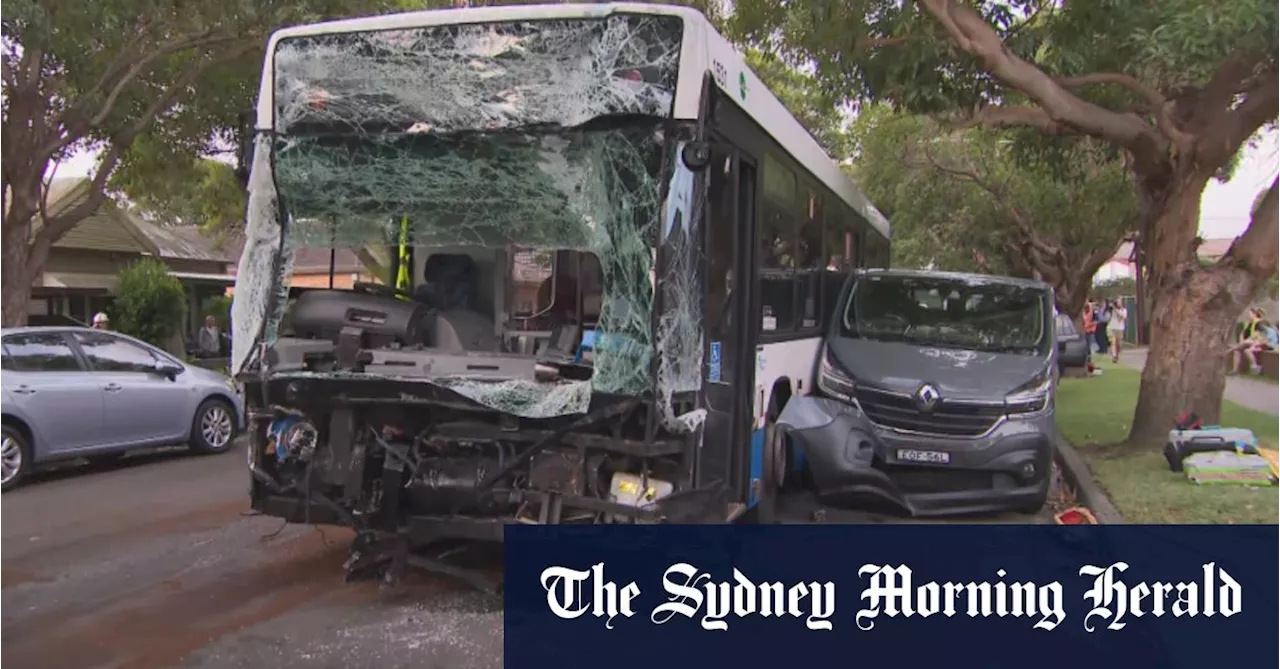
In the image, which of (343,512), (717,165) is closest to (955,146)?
(717,165)

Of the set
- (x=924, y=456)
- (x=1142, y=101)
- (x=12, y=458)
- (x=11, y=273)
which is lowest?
(x=12, y=458)

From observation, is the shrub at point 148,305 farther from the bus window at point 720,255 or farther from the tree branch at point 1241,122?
the tree branch at point 1241,122

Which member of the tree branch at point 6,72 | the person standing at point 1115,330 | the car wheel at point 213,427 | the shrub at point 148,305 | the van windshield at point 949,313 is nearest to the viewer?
the van windshield at point 949,313

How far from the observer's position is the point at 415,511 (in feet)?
18.5

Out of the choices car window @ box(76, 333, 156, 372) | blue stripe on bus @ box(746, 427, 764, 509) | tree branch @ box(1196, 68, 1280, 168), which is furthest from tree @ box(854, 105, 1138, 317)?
car window @ box(76, 333, 156, 372)

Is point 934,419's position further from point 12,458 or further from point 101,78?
point 101,78

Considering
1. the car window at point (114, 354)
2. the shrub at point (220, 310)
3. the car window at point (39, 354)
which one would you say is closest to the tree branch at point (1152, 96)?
the car window at point (114, 354)

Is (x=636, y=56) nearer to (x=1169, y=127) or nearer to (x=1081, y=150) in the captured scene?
(x=1169, y=127)

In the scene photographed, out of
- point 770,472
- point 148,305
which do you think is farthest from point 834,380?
point 148,305

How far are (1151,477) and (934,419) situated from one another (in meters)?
2.37

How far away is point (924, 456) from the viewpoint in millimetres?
8094

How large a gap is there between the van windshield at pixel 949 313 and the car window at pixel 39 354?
781 cm

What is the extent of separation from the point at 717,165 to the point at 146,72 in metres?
13.0

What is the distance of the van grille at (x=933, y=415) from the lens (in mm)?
8016
